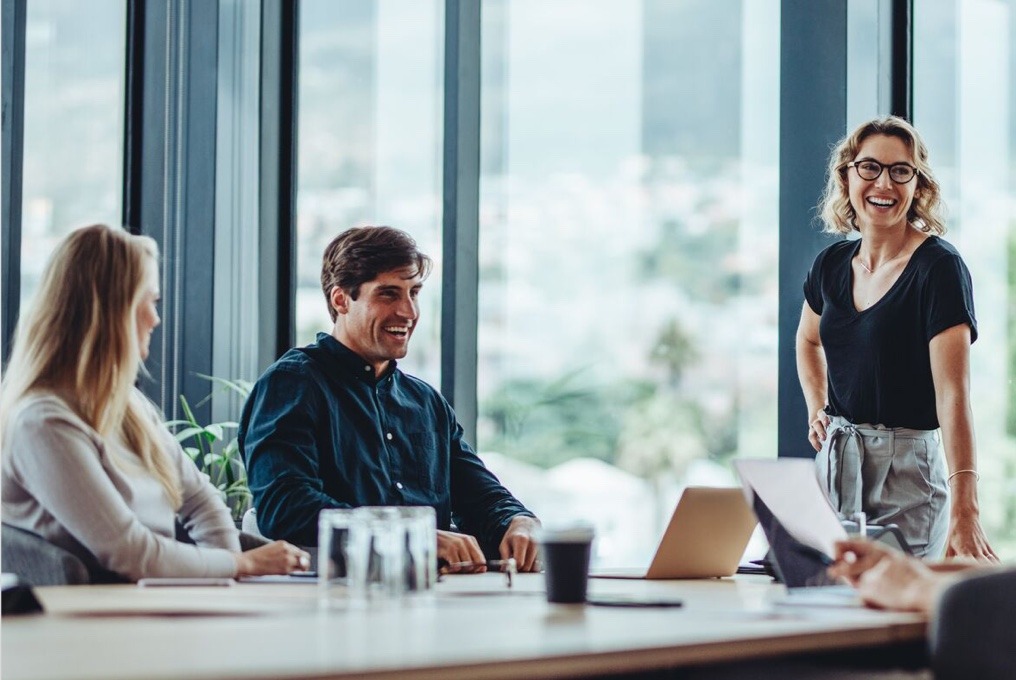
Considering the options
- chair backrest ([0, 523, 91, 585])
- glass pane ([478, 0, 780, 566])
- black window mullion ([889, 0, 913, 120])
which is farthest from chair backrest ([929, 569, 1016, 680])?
glass pane ([478, 0, 780, 566])

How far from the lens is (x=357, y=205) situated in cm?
505

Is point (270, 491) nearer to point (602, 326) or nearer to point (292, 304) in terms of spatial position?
point (292, 304)

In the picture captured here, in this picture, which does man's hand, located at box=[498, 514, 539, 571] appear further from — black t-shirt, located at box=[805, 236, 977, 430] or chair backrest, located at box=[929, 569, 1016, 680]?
chair backrest, located at box=[929, 569, 1016, 680]

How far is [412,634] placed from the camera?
1.29m

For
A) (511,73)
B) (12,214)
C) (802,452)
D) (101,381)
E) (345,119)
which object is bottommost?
(802,452)

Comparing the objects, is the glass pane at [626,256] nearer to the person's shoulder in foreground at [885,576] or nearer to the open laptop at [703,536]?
the open laptop at [703,536]

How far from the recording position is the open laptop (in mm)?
2191

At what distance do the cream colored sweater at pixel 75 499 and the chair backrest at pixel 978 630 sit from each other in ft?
3.90

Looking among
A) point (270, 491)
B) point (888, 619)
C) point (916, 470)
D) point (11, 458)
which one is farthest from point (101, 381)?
point (916, 470)

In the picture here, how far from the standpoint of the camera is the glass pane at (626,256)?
10.6 meters

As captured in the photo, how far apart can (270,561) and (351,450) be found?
76 centimetres

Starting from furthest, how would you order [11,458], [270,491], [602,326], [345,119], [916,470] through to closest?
[602,326] → [345,119] → [916,470] → [270,491] → [11,458]

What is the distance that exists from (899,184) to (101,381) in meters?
1.84

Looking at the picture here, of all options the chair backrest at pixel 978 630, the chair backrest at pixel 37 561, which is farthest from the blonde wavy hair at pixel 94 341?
the chair backrest at pixel 978 630
